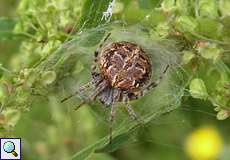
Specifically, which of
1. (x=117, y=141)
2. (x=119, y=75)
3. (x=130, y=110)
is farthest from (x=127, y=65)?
(x=117, y=141)

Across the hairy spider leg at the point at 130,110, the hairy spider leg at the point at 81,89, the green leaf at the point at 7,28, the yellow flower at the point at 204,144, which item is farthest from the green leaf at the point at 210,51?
the yellow flower at the point at 204,144

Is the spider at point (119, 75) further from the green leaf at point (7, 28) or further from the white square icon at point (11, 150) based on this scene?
the green leaf at point (7, 28)

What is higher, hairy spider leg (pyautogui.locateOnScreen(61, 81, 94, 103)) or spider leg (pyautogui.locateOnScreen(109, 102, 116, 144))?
hairy spider leg (pyautogui.locateOnScreen(61, 81, 94, 103))

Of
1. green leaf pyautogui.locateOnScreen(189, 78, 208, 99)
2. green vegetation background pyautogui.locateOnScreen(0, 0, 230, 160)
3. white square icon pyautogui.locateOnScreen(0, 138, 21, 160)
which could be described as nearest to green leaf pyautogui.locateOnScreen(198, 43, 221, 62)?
green vegetation background pyautogui.locateOnScreen(0, 0, 230, 160)

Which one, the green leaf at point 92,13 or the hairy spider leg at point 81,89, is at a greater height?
the green leaf at point 92,13

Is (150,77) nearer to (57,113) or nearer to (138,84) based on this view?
(138,84)

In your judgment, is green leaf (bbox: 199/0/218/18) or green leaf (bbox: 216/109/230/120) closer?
green leaf (bbox: 199/0/218/18)

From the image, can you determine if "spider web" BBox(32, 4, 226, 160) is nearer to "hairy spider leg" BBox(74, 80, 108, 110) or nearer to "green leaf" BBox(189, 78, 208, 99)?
"hairy spider leg" BBox(74, 80, 108, 110)
